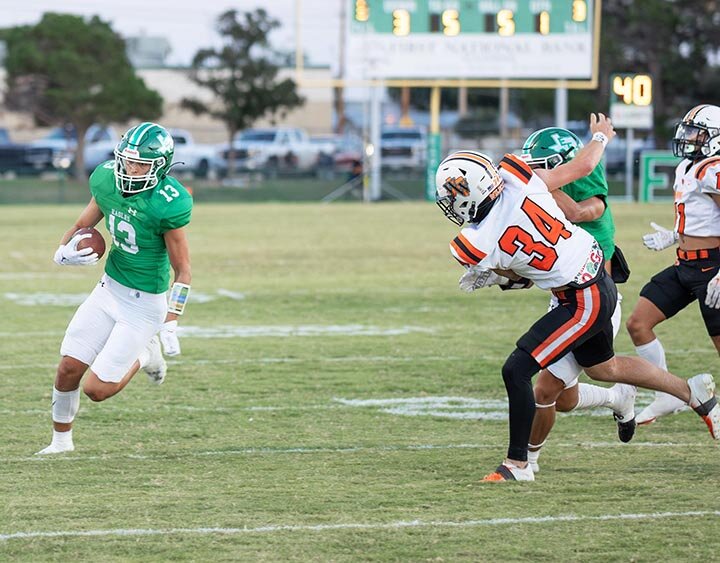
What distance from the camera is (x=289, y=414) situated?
24.3ft

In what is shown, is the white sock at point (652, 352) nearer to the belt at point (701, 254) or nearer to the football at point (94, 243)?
the belt at point (701, 254)

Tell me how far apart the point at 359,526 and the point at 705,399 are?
6.77 feet

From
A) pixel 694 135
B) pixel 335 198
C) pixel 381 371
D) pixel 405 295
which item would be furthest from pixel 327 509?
pixel 335 198

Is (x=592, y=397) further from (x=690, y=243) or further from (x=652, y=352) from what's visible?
(x=690, y=243)

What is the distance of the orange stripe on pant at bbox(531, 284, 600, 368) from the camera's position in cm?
570

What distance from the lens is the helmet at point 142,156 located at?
20.4 feet

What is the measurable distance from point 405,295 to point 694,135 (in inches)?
258

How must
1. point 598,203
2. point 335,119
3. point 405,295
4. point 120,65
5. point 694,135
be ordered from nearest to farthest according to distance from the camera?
point 598,203, point 694,135, point 405,295, point 120,65, point 335,119

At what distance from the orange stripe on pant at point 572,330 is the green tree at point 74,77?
1339 inches

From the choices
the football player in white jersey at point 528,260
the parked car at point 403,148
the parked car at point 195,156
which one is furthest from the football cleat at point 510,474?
the parked car at point 195,156

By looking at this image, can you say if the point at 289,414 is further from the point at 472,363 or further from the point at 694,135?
the point at 694,135

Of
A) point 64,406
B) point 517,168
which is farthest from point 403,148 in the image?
point 517,168

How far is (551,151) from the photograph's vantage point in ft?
20.4

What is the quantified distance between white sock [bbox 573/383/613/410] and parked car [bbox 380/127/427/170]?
2962 cm
